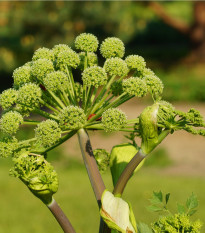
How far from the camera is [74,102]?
1055 millimetres

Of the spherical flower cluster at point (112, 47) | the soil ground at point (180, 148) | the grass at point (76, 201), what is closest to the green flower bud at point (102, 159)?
the spherical flower cluster at point (112, 47)

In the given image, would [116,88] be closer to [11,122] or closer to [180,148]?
[11,122]

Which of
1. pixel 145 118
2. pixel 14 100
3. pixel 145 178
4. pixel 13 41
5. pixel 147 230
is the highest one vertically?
pixel 13 41

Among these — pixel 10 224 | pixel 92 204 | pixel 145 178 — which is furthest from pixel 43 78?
pixel 145 178

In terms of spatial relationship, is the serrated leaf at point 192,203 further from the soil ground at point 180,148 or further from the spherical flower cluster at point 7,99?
the soil ground at point 180,148

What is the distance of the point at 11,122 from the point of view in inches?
39.8

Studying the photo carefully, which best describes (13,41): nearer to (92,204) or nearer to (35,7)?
(35,7)

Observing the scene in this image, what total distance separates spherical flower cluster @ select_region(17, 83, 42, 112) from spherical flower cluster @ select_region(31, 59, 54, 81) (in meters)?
0.03

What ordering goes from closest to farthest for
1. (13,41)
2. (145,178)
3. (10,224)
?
1. (10,224)
2. (145,178)
3. (13,41)

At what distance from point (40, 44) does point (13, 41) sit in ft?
7.85

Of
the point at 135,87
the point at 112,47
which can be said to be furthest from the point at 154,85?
the point at 112,47

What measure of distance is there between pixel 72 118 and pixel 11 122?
0.14m

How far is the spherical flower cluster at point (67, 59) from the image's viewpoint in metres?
1.07

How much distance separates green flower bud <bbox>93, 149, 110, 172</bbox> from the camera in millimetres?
1145
